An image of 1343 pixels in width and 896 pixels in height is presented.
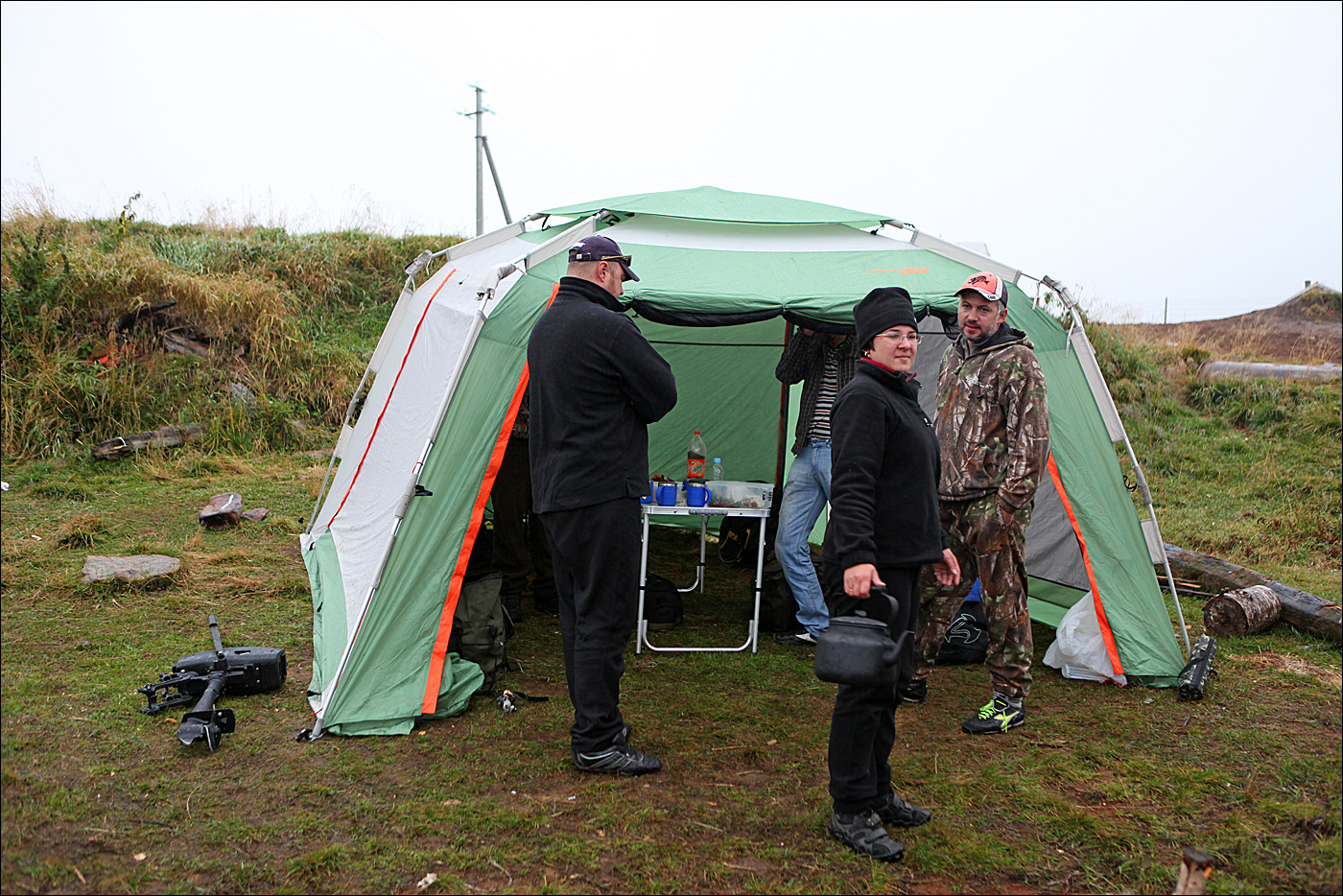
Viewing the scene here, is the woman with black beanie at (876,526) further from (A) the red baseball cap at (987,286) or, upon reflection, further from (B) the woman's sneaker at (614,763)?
(A) the red baseball cap at (987,286)

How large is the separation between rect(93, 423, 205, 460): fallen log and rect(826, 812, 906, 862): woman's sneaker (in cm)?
368

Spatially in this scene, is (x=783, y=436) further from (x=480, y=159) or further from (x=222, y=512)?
(x=480, y=159)

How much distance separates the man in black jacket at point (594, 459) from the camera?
3.14 metres

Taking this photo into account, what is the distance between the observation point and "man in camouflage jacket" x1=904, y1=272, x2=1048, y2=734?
12.1ft

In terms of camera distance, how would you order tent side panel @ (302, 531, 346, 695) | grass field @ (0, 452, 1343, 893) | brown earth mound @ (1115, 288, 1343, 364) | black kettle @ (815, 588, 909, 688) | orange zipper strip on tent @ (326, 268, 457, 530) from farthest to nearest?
brown earth mound @ (1115, 288, 1343, 364) → orange zipper strip on tent @ (326, 268, 457, 530) → tent side panel @ (302, 531, 346, 695) → grass field @ (0, 452, 1343, 893) → black kettle @ (815, 588, 909, 688)

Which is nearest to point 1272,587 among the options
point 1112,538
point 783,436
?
point 1112,538

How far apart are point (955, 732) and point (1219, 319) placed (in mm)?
13462

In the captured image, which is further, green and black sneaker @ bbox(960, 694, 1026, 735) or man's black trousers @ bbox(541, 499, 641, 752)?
green and black sneaker @ bbox(960, 694, 1026, 735)

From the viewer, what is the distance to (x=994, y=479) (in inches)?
148

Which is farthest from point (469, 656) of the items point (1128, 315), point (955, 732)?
point (1128, 315)

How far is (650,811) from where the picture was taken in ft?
9.91

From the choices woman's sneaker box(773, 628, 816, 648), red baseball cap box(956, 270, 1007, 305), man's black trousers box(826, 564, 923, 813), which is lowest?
woman's sneaker box(773, 628, 816, 648)

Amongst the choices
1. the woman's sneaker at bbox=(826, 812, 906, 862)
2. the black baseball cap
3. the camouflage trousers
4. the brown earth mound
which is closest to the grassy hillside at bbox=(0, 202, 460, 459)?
the black baseball cap

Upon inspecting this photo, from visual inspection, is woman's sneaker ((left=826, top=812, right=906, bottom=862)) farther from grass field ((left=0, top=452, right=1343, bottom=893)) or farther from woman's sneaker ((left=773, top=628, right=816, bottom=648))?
woman's sneaker ((left=773, top=628, right=816, bottom=648))
